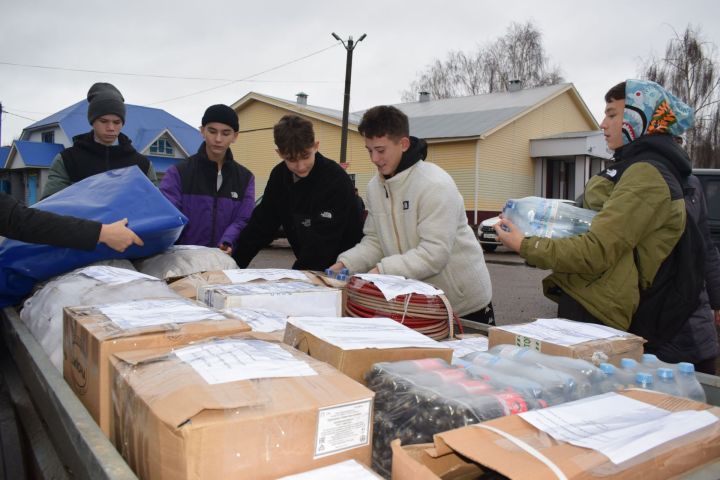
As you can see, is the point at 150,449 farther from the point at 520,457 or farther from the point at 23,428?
the point at 23,428

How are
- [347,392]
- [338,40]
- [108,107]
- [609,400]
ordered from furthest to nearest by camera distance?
[338,40] < [108,107] < [609,400] < [347,392]

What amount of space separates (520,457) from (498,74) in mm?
41935

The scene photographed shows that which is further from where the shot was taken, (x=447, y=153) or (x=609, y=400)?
(x=447, y=153)

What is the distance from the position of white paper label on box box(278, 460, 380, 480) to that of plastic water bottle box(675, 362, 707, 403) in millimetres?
1067

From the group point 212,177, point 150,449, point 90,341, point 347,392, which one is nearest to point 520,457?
point 347,392

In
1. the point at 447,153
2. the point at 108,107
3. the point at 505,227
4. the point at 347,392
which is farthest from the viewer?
the point at 447,153

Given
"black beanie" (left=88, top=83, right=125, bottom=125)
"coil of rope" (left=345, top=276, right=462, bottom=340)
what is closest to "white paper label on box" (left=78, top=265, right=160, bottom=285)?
"coil of rope" (left=345, top=276, right=462, bottom=340)

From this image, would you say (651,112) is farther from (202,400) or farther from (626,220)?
(202,400)

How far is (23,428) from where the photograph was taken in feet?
6.82

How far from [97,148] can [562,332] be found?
10.1 ft

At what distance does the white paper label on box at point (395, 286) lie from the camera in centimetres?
194

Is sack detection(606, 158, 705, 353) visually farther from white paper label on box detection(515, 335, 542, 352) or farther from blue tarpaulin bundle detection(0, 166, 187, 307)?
blue tarpaulin bundle detection(0, 166, 187, 307)

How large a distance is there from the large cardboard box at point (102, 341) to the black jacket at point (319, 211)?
1690 mm

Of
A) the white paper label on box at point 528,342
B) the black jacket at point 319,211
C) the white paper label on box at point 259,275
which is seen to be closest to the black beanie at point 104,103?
the black jacket at point 319,211
